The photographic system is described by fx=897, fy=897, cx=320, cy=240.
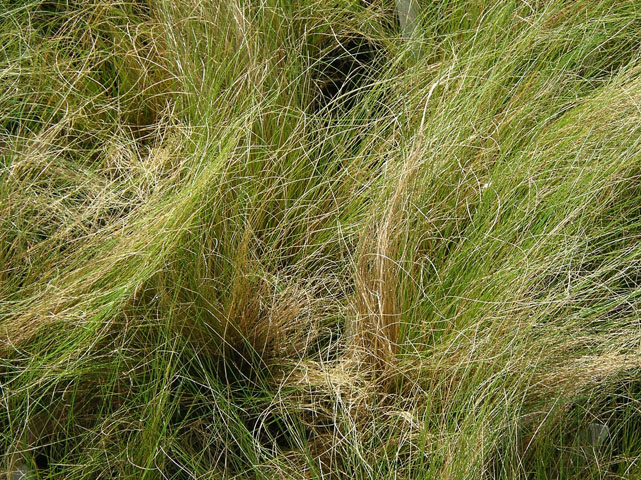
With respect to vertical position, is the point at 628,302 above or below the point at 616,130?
below

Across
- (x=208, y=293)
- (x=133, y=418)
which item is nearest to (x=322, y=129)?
(x=208, y=293)

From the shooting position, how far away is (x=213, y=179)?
5.75 ft

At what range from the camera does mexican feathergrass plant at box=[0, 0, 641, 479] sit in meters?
1.55

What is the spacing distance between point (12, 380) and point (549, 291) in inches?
A: 37.5

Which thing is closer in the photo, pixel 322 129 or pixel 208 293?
pixel 208 293

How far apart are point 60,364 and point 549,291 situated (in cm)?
87

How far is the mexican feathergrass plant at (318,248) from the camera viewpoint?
155 centimetres

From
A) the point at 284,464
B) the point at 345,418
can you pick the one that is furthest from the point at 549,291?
the point at 284,464

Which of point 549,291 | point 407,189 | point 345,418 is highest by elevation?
point 407,189

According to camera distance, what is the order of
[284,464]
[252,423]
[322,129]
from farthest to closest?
[322,129] → [252,423] → [284,464]

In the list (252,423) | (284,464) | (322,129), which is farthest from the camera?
(322,129)

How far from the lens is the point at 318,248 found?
182 centimetres

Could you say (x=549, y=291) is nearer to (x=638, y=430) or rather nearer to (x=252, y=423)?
(x=638, y=430)

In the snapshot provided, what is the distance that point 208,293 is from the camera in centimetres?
173
